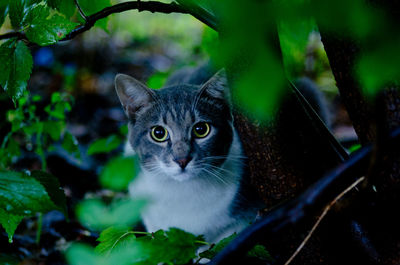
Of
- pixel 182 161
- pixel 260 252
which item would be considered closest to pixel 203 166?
pixel 182 161

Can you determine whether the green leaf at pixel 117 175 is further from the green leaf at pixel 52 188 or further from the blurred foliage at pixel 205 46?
the green leaf at pixel 52 188

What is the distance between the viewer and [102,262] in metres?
0.90

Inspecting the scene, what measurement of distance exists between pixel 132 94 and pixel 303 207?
1102mm

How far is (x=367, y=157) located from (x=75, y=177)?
7.35ft

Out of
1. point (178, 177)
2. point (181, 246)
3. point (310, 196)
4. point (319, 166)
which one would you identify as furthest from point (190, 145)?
point (310, 196)

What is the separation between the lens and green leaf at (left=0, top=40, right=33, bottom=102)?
0.97 meters

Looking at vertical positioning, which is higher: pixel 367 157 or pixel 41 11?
pixel 41 11

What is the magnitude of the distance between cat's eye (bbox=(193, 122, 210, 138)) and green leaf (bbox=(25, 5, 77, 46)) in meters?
0.77

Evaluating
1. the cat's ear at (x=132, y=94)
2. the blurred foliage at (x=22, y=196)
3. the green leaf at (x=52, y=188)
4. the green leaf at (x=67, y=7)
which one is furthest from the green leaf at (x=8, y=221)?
the cat's ear at (x=132, y=94)

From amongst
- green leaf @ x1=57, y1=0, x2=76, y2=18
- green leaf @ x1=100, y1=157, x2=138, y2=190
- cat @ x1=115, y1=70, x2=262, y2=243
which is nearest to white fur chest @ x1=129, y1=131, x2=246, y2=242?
cat @ x1=115, y1=70, x2=262, y2=243

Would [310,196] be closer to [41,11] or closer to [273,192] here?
[273,192]

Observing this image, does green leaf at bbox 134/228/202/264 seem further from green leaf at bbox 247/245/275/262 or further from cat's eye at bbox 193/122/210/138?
cat's eye at bbox 193/122/210/138

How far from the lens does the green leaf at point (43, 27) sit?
0.97 metres

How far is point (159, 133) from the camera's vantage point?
5.44 ft
